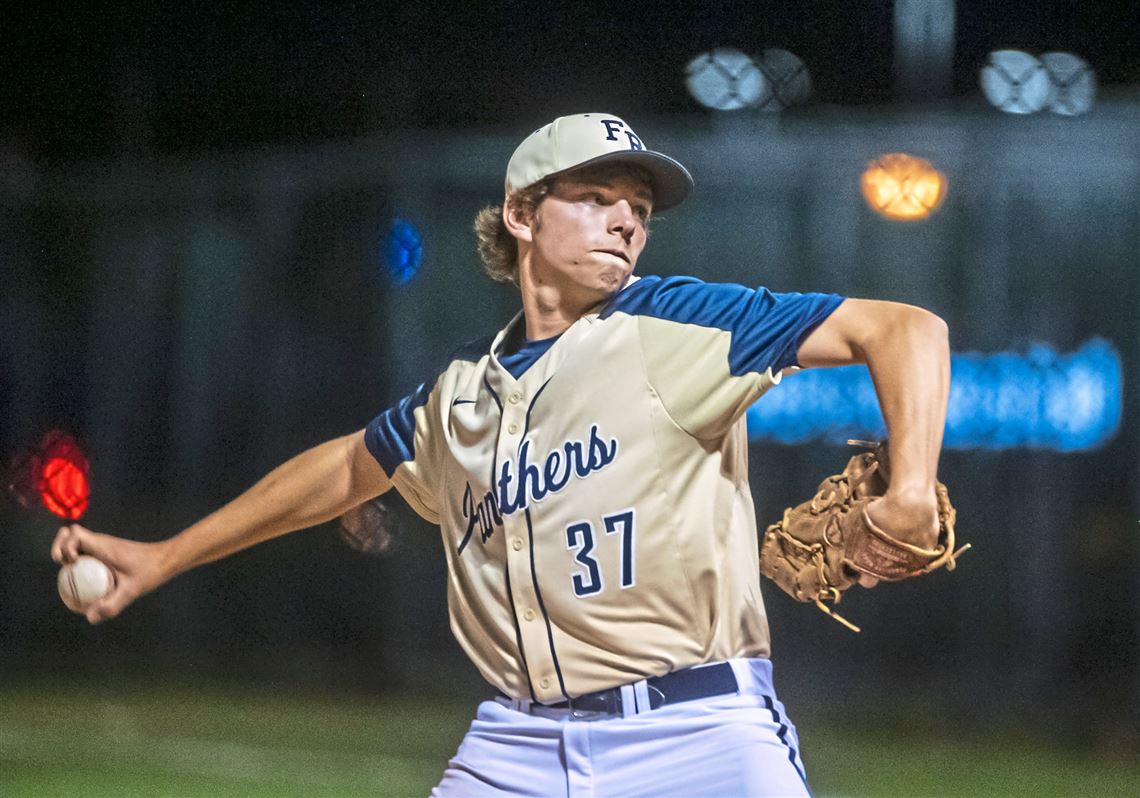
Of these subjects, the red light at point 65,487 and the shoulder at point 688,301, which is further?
the red light at point 65,487

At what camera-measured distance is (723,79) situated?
3270 millimetres

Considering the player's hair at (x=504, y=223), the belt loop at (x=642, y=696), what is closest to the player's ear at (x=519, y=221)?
the player's hair at (x=504, y=223)

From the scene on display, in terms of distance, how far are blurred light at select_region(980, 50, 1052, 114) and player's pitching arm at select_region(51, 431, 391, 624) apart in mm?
1882

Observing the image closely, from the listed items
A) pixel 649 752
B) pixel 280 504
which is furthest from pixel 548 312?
pixel 649 752

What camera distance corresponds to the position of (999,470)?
11.3ft

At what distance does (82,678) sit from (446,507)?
1959 millimetres

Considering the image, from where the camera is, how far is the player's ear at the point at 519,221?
220 centimetres

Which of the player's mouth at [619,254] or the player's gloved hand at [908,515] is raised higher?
the player's mouth at [619,254]

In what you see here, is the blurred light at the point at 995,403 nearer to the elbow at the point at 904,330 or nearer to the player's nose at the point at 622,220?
the player's nose at the point at 622,220

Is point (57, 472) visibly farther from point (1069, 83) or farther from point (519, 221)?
point (1069, 83)

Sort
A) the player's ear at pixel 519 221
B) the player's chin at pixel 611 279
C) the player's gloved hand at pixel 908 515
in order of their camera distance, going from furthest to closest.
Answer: the player's ear at pixel 519 221 < the player's chin at pixel 611 279 < the player's gloved hand at pixel 908 515

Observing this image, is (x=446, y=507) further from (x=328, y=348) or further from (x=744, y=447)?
(x=328, y=348)

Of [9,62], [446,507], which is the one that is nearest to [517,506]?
[446,507]

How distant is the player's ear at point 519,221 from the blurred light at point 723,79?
1173 millimetres
